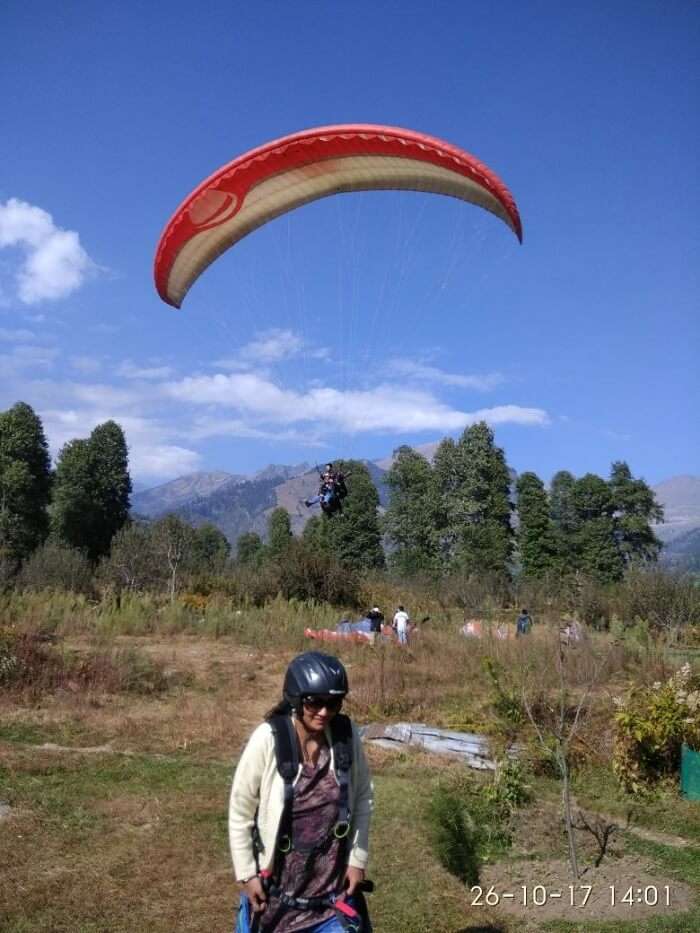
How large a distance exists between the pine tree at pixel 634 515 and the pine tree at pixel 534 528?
4.40m

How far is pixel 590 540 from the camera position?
39656 millimetres

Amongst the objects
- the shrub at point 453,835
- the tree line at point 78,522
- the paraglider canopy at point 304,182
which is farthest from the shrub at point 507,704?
the tree line at point 78,522

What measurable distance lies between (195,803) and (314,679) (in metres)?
4.93

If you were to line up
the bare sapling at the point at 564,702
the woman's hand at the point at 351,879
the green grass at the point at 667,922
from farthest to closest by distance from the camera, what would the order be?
the bare sapling at the point at 564,702, the green grass at the point at 667,922, the woman's hand at the point at 351,879

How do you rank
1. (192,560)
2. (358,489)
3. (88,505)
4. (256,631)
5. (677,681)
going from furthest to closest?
1. (358,489)
2. (88,505)
3. (192,560)
4. (256,631)
5. (677,681)

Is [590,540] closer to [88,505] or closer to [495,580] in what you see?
[495,580]

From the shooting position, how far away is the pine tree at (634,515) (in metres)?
39.2

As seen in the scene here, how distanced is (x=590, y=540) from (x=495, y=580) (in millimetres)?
14670

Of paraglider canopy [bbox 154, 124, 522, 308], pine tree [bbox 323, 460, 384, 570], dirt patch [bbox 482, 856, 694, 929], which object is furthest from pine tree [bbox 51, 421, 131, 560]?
dirt patch [bbox 482, 856, 694, 929]

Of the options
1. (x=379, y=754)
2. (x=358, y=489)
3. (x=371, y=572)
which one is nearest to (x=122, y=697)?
(x=379, y=754)

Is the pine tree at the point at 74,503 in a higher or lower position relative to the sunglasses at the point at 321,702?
higher

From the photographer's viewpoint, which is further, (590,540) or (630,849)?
(590,540)

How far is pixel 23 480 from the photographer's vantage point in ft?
103

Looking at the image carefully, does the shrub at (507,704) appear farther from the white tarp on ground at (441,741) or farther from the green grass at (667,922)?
the green grass at (667,922)
